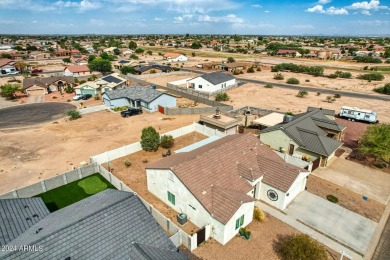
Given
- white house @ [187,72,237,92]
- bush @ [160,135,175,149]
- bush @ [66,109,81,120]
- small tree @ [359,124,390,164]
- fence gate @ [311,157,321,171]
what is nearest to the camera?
small tree @ [359,124,390,164]

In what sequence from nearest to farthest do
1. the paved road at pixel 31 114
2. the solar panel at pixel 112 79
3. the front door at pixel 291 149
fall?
the front door at pixel 291 149 → the paved road at pixel 31 114 → the solar panel at pixel 112 79

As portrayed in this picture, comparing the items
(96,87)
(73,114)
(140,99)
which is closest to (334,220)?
(140,99)

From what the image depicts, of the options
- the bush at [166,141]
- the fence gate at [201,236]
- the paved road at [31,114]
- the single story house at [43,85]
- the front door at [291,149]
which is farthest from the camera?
the single story house at [43,85]

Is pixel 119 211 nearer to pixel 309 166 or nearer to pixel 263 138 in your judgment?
pixel 309 166

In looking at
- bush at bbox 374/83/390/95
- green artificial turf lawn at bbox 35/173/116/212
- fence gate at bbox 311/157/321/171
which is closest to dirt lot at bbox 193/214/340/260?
fence gate at bbox 311/157/321/171

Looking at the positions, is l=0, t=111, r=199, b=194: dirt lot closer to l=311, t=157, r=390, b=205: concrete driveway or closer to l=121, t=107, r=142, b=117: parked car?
l=121, t=107, r=142, b=117: parked car

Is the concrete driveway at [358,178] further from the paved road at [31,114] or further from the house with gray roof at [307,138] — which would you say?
the paved road at [31,114]

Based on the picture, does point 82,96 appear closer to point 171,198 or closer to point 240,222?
point 171,198

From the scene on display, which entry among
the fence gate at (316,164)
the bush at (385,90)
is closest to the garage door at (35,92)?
the fence gate at (316,164)
